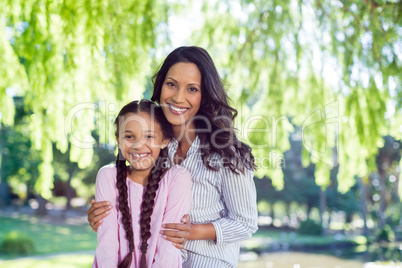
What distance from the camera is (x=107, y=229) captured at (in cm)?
166

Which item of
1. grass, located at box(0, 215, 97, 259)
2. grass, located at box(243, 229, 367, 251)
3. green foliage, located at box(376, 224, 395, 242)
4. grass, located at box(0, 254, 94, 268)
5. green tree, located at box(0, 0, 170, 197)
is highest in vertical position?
green tree, located at box(0, 0, 170, 197)

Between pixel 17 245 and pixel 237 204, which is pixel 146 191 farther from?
pixel 17 245

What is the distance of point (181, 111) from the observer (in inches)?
78.5

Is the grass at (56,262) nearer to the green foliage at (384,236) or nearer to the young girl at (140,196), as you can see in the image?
the young girl at (140,196)

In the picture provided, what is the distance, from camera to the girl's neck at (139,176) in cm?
179

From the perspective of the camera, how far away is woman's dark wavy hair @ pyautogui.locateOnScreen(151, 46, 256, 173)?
1.89 meters

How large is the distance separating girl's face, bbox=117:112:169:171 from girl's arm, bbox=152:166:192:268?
11 centimetres

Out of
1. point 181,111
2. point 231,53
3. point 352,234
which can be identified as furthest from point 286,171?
point 181,111

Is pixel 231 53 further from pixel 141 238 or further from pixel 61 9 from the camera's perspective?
pixel 141 238

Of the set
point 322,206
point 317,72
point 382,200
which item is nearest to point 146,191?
point 317,72

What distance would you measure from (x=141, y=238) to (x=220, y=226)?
330mm

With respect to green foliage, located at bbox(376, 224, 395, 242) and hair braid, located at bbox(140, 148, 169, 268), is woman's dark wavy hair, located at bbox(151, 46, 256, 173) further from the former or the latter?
green foliage, located at bbox(376, 224, 395, 242)

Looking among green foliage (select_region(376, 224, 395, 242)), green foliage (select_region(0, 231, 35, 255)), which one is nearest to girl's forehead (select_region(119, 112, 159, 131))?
green foliage (select_region(0, 231, 35, 255))

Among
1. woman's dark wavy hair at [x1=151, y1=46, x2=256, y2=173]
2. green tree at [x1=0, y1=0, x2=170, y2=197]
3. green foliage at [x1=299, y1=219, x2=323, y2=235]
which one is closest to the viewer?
woman's dark wavy hair at [x1=151, y1=46, x2=256, y2=173]
